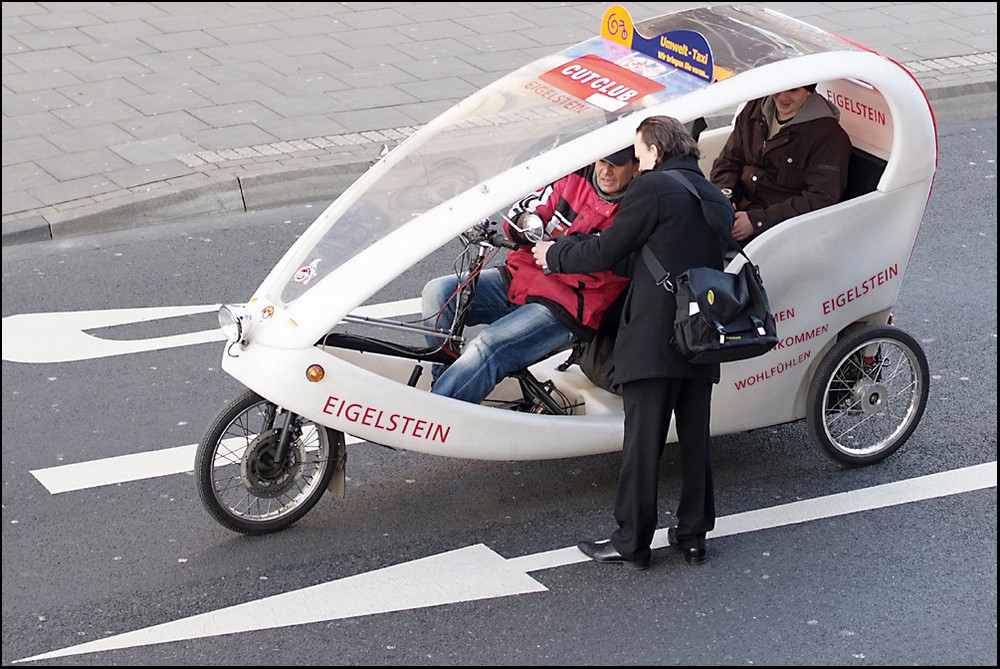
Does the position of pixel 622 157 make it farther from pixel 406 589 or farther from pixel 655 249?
pixel 406 589

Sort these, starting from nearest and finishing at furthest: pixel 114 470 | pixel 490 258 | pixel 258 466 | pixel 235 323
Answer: pixel 235 323 < pixel 258 466 < pixel 490 258 < pixel 114 470

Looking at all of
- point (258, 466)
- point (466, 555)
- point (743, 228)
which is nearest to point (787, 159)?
point (743, 228)

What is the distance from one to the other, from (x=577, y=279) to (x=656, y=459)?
2.61 ft

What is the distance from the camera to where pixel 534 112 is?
18.1 ft

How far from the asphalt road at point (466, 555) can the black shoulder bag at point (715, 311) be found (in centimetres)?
95

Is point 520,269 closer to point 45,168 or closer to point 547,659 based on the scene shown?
point 547,659

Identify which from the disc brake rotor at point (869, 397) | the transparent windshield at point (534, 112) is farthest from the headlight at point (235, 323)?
the disc brake rotor at point (869, 397)

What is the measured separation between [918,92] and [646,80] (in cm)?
115

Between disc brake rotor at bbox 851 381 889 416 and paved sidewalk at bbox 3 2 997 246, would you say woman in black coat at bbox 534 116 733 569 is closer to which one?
disc brake rotor at bbox 851 381 889 416

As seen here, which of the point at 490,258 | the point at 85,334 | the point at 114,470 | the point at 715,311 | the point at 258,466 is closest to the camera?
the point at 715,311

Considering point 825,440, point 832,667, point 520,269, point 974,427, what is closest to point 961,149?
point 974,427

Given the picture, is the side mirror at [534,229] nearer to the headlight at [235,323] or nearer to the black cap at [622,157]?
the black cap at [622,157]

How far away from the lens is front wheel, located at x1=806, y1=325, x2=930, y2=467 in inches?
233

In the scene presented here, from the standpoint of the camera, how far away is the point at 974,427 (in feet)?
21.2
